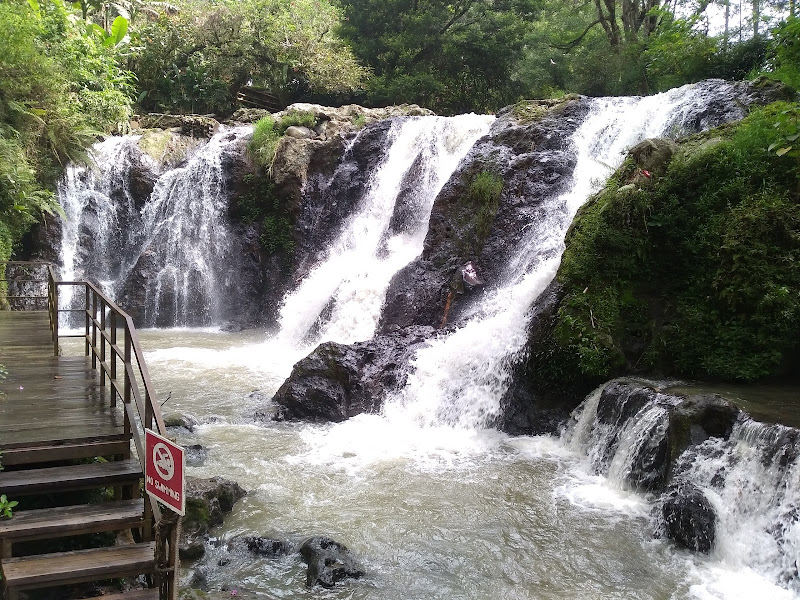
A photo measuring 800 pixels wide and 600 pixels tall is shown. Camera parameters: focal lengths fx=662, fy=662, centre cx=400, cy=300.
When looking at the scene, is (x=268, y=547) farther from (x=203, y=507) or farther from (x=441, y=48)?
(x=441, y=48)

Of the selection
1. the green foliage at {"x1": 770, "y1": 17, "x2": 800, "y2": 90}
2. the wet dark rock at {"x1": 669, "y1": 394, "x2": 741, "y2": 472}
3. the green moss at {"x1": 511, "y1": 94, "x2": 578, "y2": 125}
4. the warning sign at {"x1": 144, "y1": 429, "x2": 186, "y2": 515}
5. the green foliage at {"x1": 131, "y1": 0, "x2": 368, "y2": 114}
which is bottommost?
the wet dark rock at {"x1": 669, "y1": 394, "x2": 741, "y2": 472}

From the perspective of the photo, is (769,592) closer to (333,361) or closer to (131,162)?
(333,361)

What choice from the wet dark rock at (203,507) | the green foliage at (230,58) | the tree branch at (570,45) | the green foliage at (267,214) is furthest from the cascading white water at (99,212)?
the tree branch at (570,45)

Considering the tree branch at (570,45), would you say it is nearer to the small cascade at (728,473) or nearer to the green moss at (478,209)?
the green moss at (478,209)

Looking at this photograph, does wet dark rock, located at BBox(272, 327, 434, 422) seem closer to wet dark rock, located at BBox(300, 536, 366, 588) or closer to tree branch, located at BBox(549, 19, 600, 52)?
wet dark rock, located at BBox(300, 536, 366, 588)

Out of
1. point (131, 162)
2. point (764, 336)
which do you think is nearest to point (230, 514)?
point (764, 336)

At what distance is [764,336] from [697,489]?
8.47 ft

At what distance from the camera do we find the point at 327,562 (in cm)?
566

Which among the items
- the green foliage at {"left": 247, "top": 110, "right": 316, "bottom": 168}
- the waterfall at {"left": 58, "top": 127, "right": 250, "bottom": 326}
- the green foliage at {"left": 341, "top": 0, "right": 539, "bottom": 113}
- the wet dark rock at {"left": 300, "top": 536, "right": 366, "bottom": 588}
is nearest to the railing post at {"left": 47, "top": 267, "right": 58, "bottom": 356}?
the wet dark rock at {"left": 300, "top": 536, "right": 366, "bottom": 588}

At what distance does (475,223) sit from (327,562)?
8.22 meters

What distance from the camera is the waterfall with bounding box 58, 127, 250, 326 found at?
17125 mm

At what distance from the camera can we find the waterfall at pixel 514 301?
31.6 feet

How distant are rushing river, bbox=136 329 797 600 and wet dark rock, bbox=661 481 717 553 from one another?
109 mm

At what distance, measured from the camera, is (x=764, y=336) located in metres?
7.86
